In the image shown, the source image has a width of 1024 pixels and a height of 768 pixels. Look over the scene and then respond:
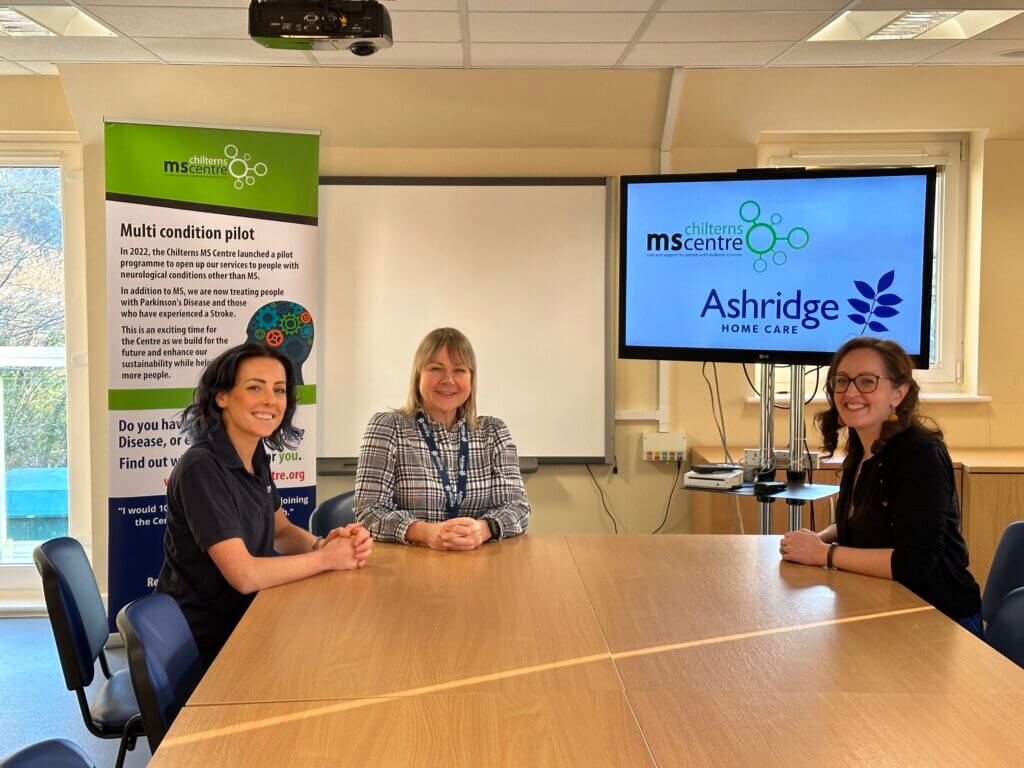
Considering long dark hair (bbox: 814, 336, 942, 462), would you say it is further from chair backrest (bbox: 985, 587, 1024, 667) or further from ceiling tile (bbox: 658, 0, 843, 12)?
ceiling tile (bbox: 658, 0, 843, 12)

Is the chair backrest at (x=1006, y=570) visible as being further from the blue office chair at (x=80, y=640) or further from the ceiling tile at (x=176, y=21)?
the ceiling tile at (x=176, y=21)

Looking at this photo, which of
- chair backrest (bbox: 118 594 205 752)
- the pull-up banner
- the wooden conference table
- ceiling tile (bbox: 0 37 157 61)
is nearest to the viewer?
the wooden conference table

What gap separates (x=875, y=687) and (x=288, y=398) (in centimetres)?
178

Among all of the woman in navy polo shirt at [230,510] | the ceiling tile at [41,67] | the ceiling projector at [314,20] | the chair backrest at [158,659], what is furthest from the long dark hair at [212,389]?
the ceiling tile at [41,67]

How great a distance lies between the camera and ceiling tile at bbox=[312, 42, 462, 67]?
4445 millimetres

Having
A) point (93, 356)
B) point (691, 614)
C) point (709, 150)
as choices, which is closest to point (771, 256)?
point (709, 150)

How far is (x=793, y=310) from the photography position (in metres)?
4.06

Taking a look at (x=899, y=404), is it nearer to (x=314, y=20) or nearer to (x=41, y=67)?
(x=314, y=20)

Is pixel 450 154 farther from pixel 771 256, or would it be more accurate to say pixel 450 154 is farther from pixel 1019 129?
pixel 1019 129

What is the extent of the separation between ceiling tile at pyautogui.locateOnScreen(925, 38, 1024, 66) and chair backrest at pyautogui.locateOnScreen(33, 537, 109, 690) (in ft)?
13.4

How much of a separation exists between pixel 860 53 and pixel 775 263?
121 centimetres

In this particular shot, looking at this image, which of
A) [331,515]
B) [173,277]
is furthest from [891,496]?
[173,277]

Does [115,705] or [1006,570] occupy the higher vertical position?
[1006,570]

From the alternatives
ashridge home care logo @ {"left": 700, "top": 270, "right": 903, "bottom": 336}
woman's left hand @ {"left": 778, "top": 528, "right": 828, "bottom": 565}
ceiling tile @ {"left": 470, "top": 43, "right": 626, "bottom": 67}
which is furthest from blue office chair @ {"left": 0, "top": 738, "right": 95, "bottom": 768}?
ceiling tile @ {"left": 470, "top": 43, "right": 626, "bottom": 67}
